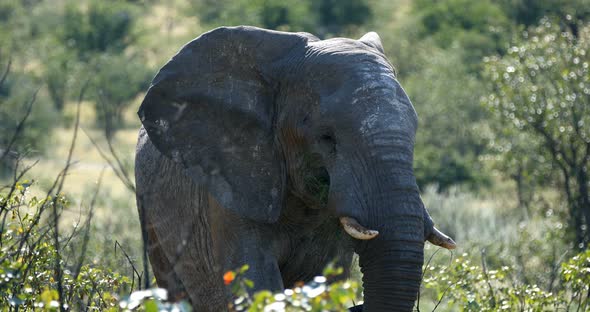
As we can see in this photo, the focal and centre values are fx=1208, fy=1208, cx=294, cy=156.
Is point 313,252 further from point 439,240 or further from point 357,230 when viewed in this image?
point 357,230

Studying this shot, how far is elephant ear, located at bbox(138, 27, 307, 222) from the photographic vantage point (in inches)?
226

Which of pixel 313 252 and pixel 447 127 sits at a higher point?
pixel 313 252

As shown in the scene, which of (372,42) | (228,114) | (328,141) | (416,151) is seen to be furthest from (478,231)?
(328,141)

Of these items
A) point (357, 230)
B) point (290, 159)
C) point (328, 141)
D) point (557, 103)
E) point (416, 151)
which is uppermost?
point (328, 141)

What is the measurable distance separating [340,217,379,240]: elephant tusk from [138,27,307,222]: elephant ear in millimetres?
749

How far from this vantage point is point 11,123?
26016mm

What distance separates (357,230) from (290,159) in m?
0.82

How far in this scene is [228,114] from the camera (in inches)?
230

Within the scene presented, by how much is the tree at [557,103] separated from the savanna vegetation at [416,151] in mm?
24

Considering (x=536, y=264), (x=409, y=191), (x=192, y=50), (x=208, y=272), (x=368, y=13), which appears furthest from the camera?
(x=368, y=13)

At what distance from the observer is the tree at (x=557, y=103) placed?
13.9m

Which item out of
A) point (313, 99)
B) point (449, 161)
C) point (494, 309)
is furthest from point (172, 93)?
point (449, 161)

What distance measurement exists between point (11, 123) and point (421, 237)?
2205 cm

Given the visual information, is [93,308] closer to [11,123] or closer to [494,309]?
[494,309]
